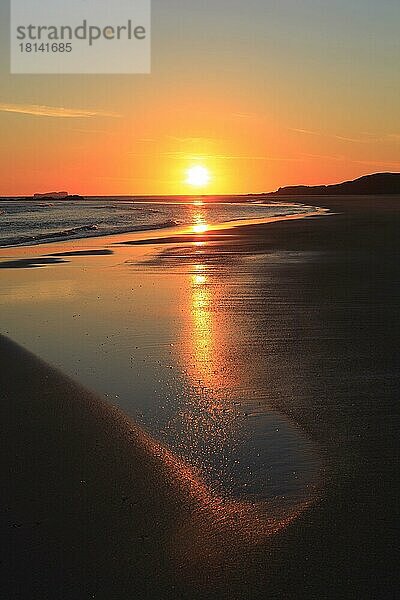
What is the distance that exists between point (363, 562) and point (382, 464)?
53.5 inches

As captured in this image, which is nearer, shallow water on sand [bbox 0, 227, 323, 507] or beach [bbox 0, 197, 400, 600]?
beach [bbox 0, 197, 400, 600]

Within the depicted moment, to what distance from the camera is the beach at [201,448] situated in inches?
145

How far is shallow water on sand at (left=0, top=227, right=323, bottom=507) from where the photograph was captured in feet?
16.9

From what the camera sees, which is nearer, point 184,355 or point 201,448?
point 201,448

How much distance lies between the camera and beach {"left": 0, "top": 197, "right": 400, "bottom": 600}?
3.68 metres

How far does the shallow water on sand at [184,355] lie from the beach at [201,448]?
3cm

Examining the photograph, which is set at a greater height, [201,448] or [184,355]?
[184,355]

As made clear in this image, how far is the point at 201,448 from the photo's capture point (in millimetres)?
5418

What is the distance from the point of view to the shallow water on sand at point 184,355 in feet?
16.9

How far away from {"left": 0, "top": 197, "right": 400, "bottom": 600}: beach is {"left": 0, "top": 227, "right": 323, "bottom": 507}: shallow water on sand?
3 cm

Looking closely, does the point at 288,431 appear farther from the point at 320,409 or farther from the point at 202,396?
the point at 202,396

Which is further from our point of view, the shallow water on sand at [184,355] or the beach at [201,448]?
the shallow water on sand at [184,355]

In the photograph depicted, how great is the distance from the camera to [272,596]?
3.43 meters

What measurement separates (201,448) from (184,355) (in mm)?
3095
